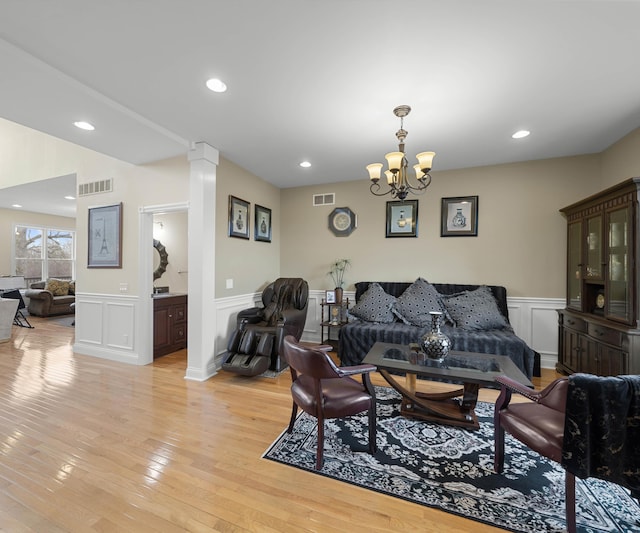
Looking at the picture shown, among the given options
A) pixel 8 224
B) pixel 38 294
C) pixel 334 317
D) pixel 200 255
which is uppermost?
pixel 8 224

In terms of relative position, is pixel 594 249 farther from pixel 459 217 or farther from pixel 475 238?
pixel 459 217

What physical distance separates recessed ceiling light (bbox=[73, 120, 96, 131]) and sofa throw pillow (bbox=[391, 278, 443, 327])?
4.16 meters

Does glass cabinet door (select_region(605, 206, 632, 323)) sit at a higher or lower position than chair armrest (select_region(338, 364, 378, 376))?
higher

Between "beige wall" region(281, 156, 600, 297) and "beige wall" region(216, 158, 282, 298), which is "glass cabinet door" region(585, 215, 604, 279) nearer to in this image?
"beige wall" region(281, 156, 600, 297)

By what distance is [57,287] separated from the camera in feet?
24.3

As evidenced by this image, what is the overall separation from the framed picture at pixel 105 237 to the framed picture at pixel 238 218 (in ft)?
5.48

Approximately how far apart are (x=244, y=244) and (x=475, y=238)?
3.46m

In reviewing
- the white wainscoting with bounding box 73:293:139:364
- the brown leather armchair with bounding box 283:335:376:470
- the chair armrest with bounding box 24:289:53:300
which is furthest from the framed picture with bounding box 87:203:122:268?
the chair armrest with bounding box 24:289:53:300

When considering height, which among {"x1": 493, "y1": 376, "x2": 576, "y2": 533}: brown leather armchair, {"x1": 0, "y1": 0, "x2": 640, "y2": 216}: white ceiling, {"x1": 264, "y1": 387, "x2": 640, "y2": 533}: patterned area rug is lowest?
{"x1": 264, "y1": 387, "x2": 640, "y2": 533}: patterned area rug

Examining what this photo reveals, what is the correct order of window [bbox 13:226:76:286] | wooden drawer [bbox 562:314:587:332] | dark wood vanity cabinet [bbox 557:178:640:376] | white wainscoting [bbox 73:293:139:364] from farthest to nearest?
window [bbox 13:226:76:286]
white wainscoting [bbox 73:293:139:364]
wooden drawer [bbox 562:314:587:332]
dark wood vanity cabinet [bbox 557:178:640:376]

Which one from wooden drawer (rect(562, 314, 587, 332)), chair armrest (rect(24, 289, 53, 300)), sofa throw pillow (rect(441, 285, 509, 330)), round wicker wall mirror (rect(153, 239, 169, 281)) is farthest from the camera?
chair armrest (rect(24, 289, 53, 300))

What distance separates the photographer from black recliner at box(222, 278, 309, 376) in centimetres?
335

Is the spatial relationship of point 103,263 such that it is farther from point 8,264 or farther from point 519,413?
point 8,264

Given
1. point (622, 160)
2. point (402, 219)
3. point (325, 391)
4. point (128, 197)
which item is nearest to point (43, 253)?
point (128, 197)
